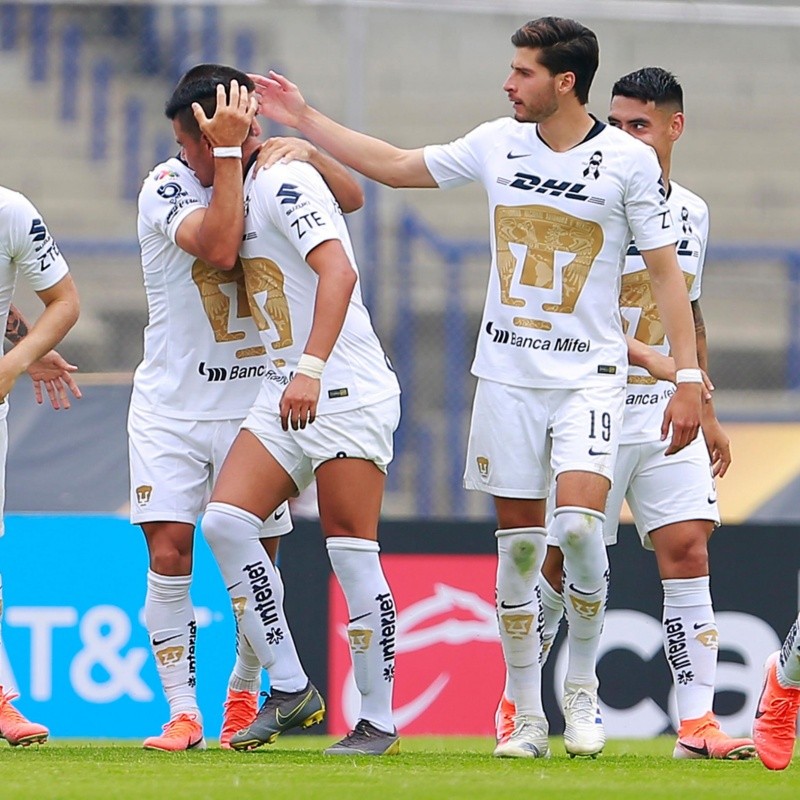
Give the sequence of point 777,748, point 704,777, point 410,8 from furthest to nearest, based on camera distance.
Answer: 1. point 410,8
2. point 777,748
3. point 704,777

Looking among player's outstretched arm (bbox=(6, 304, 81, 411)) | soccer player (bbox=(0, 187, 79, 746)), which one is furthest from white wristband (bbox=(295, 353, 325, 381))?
player's outstretched arm (bbox=(6, 304, 81, 411))

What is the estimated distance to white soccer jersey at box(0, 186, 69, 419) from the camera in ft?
18.8

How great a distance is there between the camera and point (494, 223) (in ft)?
18.6

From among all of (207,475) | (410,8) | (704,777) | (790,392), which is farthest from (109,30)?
(704,777)

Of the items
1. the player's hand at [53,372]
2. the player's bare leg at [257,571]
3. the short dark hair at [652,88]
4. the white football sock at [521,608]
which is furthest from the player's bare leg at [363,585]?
the short dark hair at [652,88]

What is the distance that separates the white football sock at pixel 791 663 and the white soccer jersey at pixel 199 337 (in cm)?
193

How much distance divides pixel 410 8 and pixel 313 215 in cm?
505

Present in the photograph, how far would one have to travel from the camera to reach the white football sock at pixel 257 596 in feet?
18.0

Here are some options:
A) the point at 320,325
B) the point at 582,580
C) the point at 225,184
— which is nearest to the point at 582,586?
the point at 582,580

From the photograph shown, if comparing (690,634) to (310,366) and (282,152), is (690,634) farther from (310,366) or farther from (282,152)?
(282,152)

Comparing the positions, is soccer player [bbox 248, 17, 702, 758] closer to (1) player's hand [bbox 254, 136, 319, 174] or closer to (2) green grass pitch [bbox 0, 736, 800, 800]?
(2) green grass pitch [bbox 0, 736, 800, 800]

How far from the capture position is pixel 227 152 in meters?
5.46

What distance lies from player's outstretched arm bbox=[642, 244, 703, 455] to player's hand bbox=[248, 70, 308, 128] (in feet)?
4.13

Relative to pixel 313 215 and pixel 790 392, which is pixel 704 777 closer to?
pixel 313 215
